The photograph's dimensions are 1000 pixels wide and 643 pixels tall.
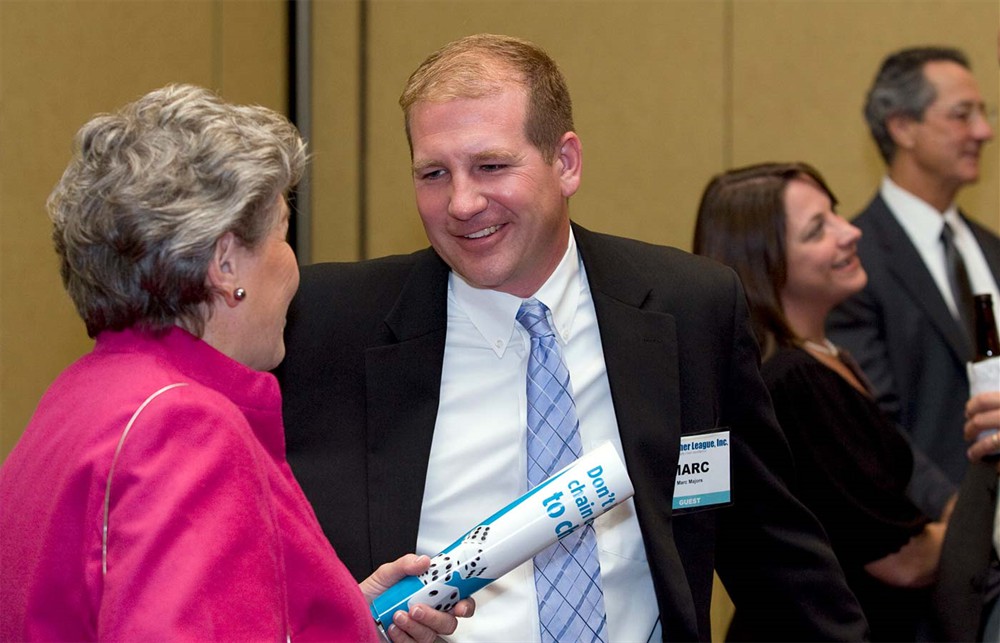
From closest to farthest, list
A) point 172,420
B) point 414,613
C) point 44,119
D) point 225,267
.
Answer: point 172,420, point 225,267, point 414,613, point 44,119

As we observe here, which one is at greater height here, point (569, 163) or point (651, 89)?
point (651, 89)

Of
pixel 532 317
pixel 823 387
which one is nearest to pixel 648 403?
pixel 532 317

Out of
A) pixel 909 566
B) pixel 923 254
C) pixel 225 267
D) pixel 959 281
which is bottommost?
pixel 909 566

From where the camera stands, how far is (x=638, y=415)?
219cm

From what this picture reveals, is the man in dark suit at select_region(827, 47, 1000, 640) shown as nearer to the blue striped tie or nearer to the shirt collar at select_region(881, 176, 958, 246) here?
the shirt collar at select_region(881, 176, 958, 246)

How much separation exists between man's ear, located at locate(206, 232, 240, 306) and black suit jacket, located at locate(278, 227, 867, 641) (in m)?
0.70

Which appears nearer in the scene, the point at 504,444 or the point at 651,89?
the point at 504,444

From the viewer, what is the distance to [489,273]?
2.22 metres

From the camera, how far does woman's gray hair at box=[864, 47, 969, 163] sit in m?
4.62

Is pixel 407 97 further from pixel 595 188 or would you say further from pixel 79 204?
pixel 595 188

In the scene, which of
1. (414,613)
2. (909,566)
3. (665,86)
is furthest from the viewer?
(665,86)

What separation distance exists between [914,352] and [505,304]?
2351 mm

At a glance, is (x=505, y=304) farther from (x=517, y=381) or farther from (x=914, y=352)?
(x=914, y=352)

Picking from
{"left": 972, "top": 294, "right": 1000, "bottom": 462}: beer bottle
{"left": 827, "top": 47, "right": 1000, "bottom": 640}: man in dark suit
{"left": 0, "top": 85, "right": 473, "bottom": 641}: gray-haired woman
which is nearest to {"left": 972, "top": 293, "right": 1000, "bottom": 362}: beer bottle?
{"left": 972, "top": 294, "right": 1000, "bottom": 462}: beer bottle
